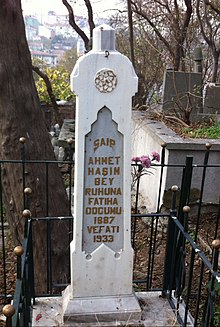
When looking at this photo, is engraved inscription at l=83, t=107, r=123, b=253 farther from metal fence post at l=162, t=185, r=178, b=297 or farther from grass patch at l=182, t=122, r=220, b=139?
grass patch at l=182, t=122, r=220, b=139

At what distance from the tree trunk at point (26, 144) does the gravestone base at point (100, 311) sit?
3.90 feet

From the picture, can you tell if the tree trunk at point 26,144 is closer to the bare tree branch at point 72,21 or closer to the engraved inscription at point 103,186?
the engraved inscription at point 103,186

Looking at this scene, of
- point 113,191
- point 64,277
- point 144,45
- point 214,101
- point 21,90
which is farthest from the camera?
point 144,45

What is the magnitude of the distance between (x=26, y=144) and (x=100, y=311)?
5.96 feet

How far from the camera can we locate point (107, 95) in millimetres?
2375

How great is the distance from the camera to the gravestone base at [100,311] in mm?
2531

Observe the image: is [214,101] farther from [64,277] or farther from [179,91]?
[64,277]

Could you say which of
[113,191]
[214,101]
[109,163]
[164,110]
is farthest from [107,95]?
[214,101]

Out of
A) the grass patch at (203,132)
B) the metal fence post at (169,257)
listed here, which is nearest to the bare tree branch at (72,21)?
the grass patch at (203,132)

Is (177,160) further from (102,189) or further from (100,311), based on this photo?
(100,311)

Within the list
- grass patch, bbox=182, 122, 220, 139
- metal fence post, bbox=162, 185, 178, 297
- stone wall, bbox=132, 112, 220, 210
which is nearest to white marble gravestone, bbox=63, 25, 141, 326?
metal fence post, bbox=162, 185, 178, 297

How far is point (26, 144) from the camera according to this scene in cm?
376

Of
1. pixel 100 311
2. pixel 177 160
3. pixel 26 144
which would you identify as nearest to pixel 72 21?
pixel 177 160

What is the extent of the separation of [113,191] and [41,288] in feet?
6.16
